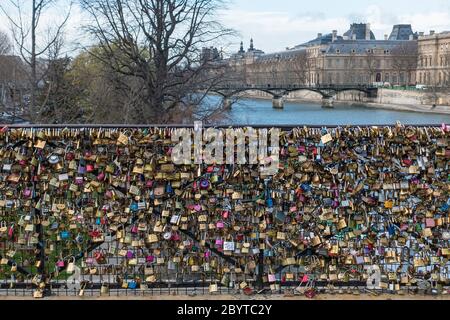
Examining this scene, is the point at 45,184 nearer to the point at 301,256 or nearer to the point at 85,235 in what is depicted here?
the point at 85,235

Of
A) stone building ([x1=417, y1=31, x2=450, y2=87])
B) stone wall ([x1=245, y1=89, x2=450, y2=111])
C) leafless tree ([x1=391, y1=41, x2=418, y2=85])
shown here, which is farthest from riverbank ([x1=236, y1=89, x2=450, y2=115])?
leafless tree ([x1=391, y1=41, x2=418, y2=85])

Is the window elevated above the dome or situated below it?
below

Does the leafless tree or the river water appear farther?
the leafless tree

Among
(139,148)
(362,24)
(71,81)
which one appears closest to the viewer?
(139,148)

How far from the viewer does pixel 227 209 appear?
188 inches

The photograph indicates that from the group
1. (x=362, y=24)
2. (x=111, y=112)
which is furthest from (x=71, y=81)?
(x=362, y=24)

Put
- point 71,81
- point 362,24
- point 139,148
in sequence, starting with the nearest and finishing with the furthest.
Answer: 1. point 139,148
2. point 71,81
3. point 362,24

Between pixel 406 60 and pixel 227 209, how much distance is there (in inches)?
4103

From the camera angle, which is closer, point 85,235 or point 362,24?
point 85,235

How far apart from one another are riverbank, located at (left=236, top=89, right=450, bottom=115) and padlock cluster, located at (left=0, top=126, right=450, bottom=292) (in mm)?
58307

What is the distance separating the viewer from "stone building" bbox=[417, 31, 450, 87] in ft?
310

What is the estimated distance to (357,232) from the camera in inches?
190

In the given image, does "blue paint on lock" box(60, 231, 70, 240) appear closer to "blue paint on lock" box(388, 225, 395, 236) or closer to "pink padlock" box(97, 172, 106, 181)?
"pink padlock" box(97, 172, 106, 181)

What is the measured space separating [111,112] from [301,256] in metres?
15.2
